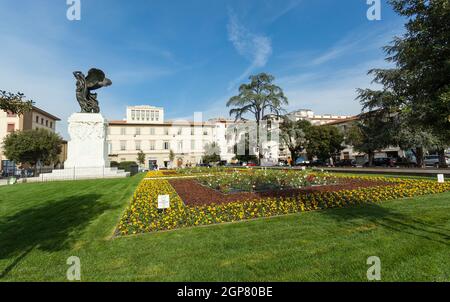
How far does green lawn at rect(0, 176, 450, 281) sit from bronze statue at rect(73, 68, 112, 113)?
2111 cm

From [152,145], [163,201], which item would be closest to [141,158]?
[152,145]

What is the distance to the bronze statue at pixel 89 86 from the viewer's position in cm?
2484

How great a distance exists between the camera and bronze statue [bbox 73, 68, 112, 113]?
2484cm

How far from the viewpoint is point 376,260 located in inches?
138

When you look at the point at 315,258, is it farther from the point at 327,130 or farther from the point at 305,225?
the point at 327,130

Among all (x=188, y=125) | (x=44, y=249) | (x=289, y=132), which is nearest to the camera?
(x=44, y=249)

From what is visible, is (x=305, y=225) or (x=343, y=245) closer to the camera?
(x=343, y=245)

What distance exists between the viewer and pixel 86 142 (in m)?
23.9

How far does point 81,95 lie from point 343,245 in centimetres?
2778

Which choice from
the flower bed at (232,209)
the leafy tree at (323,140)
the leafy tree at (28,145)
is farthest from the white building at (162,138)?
the flower bed at (232,209)

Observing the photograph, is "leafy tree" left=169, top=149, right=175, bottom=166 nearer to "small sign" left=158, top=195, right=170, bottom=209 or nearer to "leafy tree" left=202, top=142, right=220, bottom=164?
"leafy tree" left=202, top=142, right=220, bottom=164
